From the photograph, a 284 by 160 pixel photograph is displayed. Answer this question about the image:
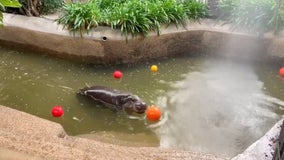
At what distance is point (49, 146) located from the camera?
102 inches

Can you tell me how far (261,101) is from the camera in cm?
432

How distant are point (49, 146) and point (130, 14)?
301 cm

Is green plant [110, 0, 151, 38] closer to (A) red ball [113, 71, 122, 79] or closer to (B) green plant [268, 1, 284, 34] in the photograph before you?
(A) red ball [113, 71, 122, 79]

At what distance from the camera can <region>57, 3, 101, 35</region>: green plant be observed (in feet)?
16.5

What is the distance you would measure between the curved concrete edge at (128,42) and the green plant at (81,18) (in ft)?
0.32

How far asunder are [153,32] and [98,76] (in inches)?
43.1

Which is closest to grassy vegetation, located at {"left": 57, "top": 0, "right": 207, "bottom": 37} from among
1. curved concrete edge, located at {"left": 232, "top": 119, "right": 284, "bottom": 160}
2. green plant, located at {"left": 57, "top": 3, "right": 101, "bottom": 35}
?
green plant, located at {"left": 57, "top": 3, "right": 101, "bottom": 35}

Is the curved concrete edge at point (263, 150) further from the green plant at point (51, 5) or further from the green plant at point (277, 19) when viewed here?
the green plant at point (51, 5)

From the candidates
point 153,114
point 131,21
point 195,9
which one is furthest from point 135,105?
point 195,9

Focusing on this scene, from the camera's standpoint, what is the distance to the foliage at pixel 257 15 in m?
5.15

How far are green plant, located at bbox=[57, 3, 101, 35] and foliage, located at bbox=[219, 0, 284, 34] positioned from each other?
2152 millimetres

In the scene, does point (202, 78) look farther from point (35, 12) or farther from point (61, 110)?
point (35, 12)

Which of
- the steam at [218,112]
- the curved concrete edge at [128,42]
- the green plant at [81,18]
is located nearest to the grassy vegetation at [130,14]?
the green plant at [81,18]

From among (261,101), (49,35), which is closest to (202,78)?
(261,101)
